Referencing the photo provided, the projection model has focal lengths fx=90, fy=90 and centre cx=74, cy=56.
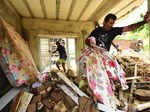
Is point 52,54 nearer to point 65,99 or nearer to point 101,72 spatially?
point 65,99

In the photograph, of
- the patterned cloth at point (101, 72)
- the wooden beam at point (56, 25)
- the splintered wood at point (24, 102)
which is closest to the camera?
the patterned cloth at point (101, 72)

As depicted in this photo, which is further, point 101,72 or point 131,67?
A: point 131,67

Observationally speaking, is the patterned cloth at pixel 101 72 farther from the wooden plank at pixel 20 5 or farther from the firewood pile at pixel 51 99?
the wooden plank at pixel 20 5

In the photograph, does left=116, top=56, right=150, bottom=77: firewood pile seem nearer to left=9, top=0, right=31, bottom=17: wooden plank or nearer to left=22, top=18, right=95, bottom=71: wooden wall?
left=22, top=18, right=95, bottom=71: wooden wall

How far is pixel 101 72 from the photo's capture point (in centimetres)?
124

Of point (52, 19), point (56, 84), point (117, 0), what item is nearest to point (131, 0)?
point (117, 0)

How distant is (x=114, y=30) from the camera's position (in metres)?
1.46

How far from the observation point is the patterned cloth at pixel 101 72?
119 centimetres

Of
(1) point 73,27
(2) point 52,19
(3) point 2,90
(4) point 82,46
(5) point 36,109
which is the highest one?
(2) point 52,19

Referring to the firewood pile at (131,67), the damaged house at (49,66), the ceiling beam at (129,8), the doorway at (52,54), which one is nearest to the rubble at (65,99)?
the damaged house at (49,66)

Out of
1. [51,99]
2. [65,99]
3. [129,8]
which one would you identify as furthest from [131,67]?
[51,99]

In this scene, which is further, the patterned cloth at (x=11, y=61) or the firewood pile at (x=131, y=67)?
the firewood pile at (x=131, y=67)

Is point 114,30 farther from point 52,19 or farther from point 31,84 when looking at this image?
point 52,19

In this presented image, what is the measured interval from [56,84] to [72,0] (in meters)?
2.14
